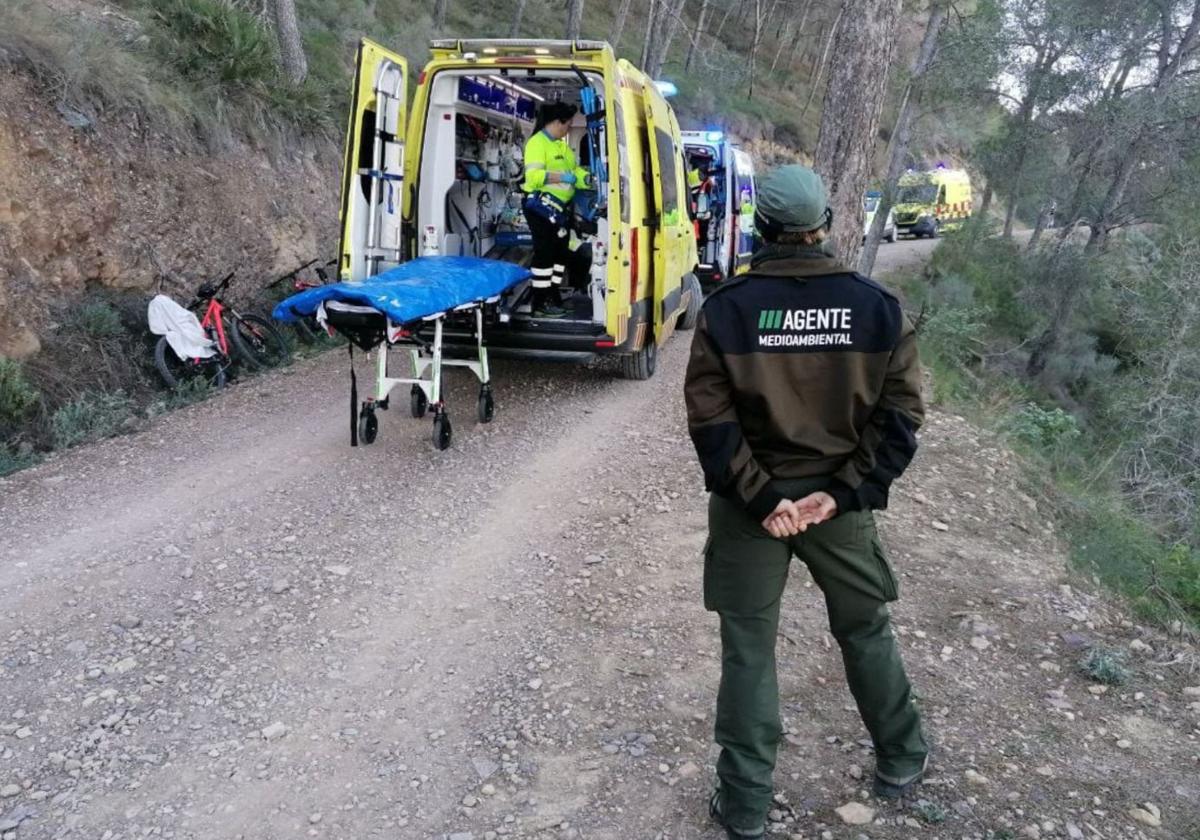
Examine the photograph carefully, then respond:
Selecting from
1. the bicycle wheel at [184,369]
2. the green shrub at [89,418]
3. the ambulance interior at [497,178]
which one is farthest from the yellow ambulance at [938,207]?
the green shrub at [89,418]

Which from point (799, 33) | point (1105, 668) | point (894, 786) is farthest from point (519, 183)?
point (799, 33)

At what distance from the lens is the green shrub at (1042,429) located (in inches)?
349

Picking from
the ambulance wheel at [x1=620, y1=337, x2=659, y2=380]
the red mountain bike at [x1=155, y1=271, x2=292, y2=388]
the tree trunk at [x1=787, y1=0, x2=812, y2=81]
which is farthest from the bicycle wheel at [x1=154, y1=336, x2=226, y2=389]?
the tree trunk at [x1=787, y1=0, x2=812, y2=81]

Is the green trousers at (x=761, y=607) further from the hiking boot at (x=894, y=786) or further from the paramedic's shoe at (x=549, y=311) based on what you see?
the paramedic's shoe at (x=549, y=311)

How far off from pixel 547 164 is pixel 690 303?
11.0 feet

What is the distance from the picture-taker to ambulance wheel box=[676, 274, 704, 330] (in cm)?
977

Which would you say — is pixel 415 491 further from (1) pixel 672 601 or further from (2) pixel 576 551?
(1) pixel 672 601

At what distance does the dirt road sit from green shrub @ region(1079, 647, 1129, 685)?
0.06m

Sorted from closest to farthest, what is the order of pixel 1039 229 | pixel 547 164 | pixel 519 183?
pixel 547 164 → pixel 519 183 → pixel 1039 229

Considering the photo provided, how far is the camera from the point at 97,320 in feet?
24.5

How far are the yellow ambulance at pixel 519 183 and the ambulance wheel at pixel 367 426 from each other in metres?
1.17

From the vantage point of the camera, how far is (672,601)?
427 centimetres

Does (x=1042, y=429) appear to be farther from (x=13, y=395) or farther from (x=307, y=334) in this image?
(x=13, y=395)

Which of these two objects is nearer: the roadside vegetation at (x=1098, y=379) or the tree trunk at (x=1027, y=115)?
the roadside vegetation at (x=1098, y=379)
